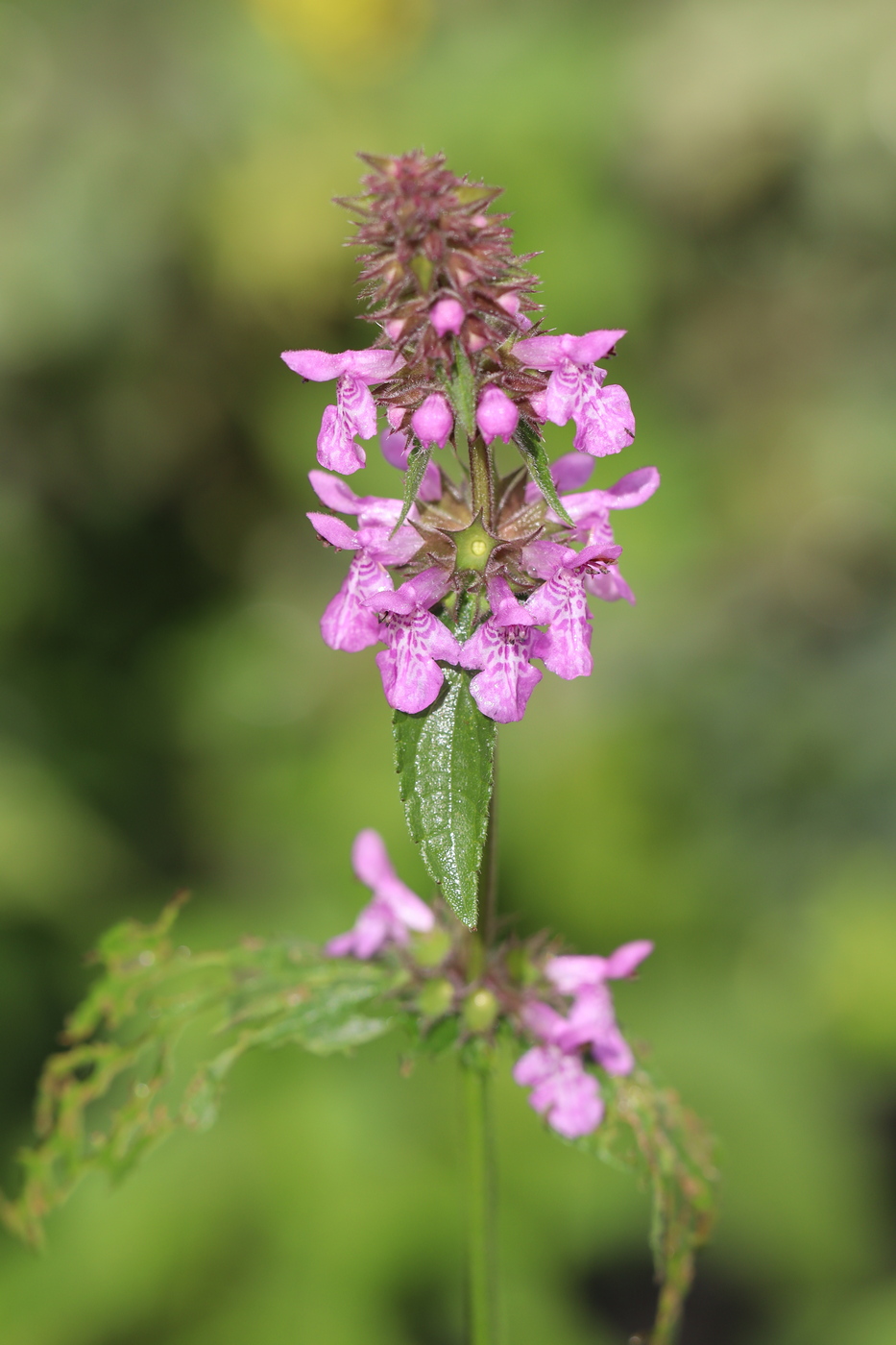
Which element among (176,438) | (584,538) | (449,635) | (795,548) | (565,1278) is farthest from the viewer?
(176,438)

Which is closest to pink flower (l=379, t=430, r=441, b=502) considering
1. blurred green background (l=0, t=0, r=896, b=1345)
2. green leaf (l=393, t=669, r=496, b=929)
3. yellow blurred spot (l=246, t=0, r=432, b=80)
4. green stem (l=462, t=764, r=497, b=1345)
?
green leaf (l=393, t=669, r=496, b=929)

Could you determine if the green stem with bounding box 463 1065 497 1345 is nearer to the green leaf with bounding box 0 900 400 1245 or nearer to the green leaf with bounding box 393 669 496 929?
the green leaf with bounding box 0 900 400 1245

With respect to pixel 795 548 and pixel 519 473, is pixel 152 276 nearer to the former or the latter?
pixel 795 548

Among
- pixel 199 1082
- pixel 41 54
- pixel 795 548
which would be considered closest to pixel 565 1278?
pixel 199 1082

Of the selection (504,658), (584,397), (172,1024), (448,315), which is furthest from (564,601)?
(172,1024)

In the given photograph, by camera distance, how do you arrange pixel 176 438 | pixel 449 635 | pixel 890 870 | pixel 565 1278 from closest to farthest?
pixel 449 635, pixel 565 1278, pixel 890 870, pixel 176 438

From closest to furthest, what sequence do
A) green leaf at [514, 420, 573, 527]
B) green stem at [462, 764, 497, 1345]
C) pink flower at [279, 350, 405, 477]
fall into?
green leaf at [514, 420, 573, 527], pink flower at [279, 350, 405, 477], green stem at [462, 764, 497, 1345]

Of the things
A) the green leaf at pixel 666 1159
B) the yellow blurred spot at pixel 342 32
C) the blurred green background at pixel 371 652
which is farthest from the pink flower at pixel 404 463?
the yellow blurred spot at pixel 342 32

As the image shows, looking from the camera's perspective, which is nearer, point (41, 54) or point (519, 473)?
point (519, 473)
